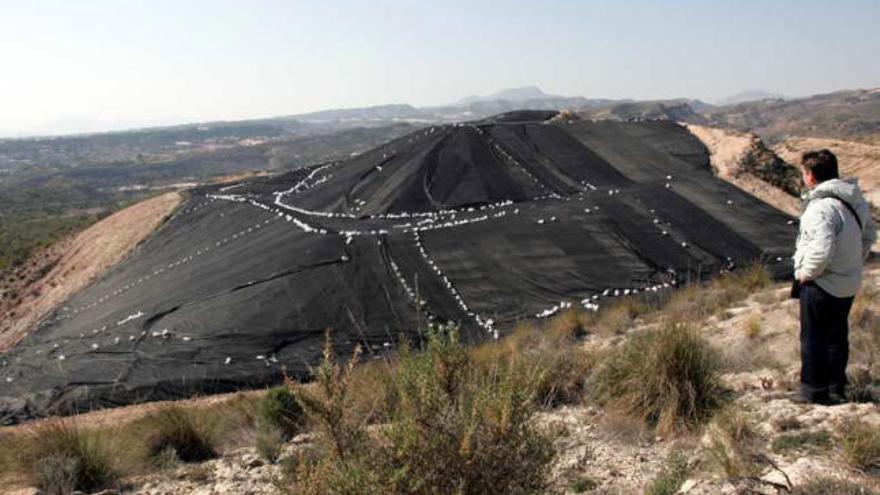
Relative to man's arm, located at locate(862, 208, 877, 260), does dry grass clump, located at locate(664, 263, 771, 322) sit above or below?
below

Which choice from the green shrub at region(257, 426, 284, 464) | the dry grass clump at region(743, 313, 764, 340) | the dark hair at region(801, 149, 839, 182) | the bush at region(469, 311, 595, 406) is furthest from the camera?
the dry grass clump at region(743, 313, 764, 340)

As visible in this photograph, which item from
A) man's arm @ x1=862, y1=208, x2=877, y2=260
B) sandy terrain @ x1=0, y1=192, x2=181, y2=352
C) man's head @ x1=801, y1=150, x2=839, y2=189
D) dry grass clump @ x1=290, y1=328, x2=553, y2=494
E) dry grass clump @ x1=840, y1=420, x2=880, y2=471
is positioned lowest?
sandy terrain @ x1=0, y1=192, x2=181, y2=352

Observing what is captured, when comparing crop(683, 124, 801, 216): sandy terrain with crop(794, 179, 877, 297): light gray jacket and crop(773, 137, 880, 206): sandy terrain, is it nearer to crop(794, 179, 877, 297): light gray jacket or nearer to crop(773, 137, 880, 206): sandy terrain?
crop(773, 137, 880, 206): sandy terrain

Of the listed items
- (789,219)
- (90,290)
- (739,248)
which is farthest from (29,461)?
(789,219)

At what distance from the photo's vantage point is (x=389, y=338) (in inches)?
377

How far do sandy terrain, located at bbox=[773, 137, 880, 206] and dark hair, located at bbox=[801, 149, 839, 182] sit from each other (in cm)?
1636

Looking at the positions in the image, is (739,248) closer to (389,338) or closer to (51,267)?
(389,338)

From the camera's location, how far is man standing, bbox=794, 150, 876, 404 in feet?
14.9

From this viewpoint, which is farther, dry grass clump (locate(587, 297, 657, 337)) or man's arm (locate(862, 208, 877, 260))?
dry grass clump (locate(587, 297, 657, 337))

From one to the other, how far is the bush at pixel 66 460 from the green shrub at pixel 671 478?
363 cm

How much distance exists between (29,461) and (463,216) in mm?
8903

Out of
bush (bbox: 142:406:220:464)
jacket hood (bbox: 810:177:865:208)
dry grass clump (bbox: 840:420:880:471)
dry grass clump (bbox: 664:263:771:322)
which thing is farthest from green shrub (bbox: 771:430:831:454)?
bush (bbox: 142:406:220:464)

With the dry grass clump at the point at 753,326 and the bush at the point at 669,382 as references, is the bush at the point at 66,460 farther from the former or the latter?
the dry grass clump at the point at 753,326

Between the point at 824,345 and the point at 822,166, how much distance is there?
121 cm
